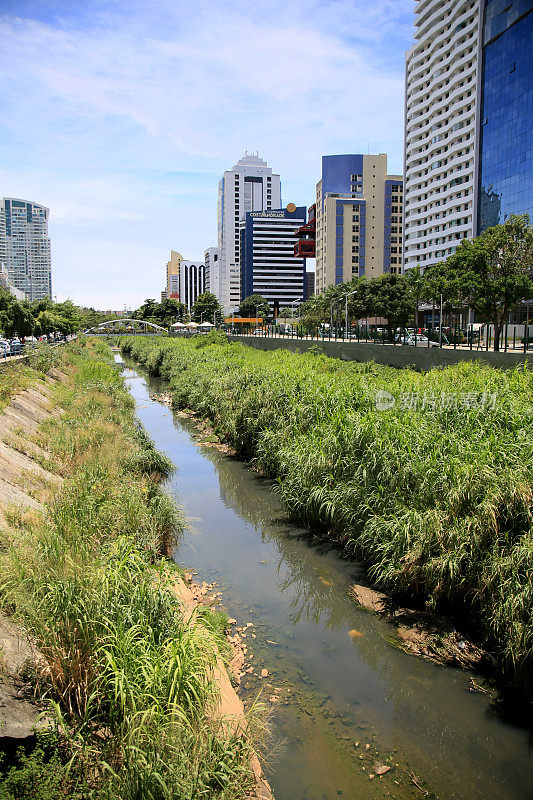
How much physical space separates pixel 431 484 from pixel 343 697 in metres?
3.45

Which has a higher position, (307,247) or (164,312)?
(307,247)

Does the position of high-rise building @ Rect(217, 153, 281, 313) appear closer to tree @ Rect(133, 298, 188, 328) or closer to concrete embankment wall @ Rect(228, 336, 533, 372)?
tree @ Rect(133, 298, 188, 328)

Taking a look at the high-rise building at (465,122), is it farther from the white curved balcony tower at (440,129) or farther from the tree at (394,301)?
the tree at (394,301)

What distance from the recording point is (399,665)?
7.66m

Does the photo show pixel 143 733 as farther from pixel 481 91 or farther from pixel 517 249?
pixel 481 91

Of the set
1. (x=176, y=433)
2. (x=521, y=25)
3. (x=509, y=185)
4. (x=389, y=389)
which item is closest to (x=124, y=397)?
(x=176, y=433)

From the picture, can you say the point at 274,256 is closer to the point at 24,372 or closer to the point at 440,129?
the point at 440,129

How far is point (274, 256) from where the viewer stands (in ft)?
492

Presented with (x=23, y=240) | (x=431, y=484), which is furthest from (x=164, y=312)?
(x=431, y=484)

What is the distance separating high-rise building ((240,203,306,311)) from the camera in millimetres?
149125

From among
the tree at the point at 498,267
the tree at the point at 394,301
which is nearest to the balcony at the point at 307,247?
the tree at the point at 394,301

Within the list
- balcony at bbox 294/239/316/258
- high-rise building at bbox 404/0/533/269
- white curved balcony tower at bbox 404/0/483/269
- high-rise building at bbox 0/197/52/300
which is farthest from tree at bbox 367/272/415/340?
high-rise building at bbox 0/197/52/300

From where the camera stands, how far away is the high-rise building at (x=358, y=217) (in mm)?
111125

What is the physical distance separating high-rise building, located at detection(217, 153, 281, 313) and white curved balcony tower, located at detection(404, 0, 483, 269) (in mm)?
83048
